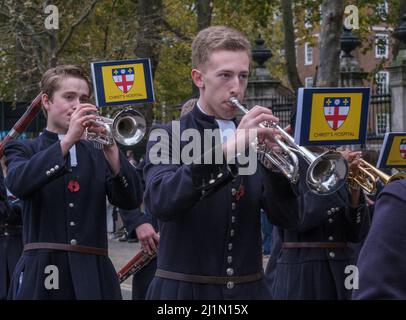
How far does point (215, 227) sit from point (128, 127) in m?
1.29

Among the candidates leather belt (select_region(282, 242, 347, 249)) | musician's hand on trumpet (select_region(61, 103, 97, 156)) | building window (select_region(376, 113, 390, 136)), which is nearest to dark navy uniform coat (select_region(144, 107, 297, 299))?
musician's hand on trumpet (select_region(61, 103, 97, 156))

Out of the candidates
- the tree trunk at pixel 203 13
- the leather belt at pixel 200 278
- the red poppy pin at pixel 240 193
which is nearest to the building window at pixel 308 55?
the tree trunk at pixel 203 13

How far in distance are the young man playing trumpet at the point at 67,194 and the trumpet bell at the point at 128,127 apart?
11 centimetres

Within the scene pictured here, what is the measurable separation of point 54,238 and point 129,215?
3.15ft

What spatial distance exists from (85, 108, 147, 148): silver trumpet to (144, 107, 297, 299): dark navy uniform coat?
0.95 metres

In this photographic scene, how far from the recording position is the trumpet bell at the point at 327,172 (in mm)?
4129

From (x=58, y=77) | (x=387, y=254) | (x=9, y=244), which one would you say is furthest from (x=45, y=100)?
(x=387, y=254)

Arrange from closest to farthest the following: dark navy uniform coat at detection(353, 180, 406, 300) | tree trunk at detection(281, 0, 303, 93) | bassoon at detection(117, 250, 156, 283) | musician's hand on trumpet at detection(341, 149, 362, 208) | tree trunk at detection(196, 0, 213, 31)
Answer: dark navy uniform coat at detection(353, 180, 406, 300)
musician's hand on trumpet at detection(341, 149, 362, 208)
bassoon at detection(117, 250, 156, 283)
tree trunk at detection(196, 0, 213, 31)
tree trunk at detection(281, 0, 303, 93)

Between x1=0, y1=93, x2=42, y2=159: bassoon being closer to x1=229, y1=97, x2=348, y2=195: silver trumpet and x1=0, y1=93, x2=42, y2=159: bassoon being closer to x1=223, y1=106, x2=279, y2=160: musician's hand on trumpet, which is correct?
x1=229, y1=97, x2=348, y2=195: silver trumpet

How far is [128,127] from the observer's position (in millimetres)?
5168

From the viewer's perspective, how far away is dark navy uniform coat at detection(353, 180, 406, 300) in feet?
9.07

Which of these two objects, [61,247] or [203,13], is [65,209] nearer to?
[61,247]
